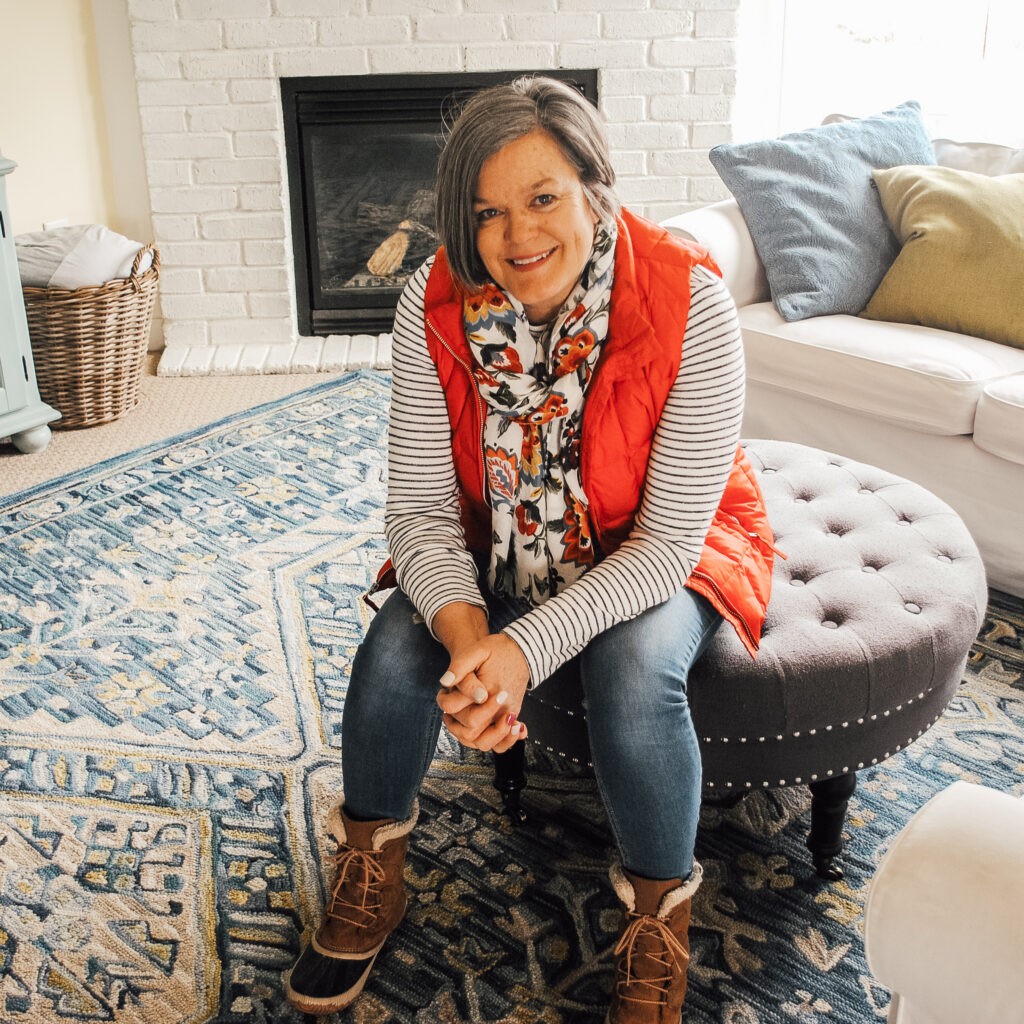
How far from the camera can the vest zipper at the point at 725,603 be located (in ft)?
4.68

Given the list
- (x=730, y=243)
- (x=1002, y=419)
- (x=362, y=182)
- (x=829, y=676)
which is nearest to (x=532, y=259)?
(x=829, y=676)

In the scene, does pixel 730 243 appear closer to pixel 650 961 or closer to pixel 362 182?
pixel 362 182

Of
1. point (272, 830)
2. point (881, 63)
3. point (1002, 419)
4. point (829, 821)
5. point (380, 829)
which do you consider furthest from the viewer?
point (881, 63)

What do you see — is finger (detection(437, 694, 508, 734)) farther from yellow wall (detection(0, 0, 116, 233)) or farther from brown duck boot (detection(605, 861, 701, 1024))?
yellow wall (detection(0, 0, 116, 233))

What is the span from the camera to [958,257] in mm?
2402

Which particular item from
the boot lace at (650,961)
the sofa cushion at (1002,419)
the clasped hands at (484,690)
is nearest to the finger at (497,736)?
the clasped hands at (484,690)

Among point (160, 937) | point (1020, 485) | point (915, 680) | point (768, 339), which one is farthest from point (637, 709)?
point (768, 339)

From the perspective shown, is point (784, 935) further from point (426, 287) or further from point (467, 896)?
point (426, 287)

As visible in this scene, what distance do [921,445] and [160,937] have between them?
64.0 inches

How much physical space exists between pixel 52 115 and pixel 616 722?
9.44ft

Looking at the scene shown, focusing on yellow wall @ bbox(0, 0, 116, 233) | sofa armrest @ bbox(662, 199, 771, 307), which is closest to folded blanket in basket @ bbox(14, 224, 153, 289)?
yellow wall @ bbox(0, 0, 116, 233)

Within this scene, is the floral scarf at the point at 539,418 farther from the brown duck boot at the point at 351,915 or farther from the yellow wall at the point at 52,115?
the yellow wall at the point at 52,115

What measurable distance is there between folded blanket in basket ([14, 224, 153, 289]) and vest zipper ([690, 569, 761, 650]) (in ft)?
6.89

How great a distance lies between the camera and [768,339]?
2.51 meters
